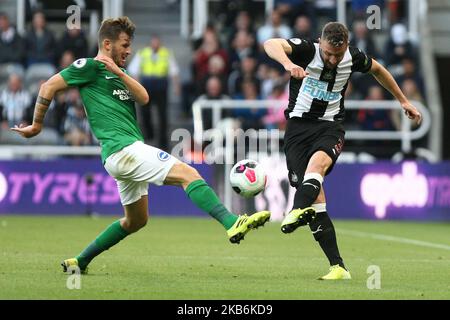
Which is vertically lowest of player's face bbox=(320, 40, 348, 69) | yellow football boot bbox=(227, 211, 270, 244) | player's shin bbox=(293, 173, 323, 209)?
yellow football boot bbox=(227, 211, 270, 244)

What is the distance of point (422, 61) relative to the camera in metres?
24.2

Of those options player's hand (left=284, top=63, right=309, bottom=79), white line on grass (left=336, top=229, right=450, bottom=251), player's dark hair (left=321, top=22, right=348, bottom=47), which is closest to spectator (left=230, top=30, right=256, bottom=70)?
white line on grass (left=336, top=229, right=450, bottom=251)

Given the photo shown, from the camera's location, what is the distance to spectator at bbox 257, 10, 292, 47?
23.0 metres

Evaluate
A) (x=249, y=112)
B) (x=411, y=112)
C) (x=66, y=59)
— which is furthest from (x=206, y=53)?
(x=411, y=112)

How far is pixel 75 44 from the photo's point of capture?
73.5ft

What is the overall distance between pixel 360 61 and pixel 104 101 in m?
2.24

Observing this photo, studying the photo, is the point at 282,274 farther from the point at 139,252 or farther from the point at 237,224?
the point at 139,252

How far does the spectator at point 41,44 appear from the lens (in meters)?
22.6

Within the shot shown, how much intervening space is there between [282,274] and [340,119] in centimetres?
144

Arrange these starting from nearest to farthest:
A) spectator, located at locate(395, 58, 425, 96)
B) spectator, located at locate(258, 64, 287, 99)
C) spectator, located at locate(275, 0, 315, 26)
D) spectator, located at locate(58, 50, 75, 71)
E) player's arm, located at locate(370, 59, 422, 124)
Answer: player's arm, located at locate(370, 59, 422, 124), spectator, located at locate(58, 50, 75, 71), spectator, located at locate(258, 64, 287, 99), spectator, located at locate(395, 58, 425, 96), spectator, located at locate(275, 0, 315, 26)

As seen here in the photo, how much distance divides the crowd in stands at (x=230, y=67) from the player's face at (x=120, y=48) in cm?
1107

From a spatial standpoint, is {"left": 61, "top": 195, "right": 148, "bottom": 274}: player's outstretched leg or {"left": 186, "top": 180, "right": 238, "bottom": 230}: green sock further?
{"left": 61, "top": 195, "right": 148, "bottom": 274}: player's outstretched leg

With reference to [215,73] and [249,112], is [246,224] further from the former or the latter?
[215,73]

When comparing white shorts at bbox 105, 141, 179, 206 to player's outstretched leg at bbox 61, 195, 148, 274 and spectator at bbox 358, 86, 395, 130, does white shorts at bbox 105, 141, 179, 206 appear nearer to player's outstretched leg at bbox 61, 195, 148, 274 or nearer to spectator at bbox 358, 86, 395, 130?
player's outstretched leg at bbox 61, 195, 148, 274
